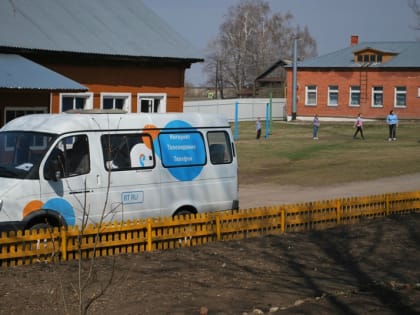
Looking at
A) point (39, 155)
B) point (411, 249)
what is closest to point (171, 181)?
point (39, 155)

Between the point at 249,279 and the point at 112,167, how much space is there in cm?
380

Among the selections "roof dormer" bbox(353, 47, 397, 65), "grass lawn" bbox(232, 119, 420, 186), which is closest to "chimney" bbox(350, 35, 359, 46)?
"roof dormer" bbox(353, 47, 397, 65)

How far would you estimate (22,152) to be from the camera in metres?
12.8

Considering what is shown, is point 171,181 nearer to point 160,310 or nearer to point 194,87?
point 160,310

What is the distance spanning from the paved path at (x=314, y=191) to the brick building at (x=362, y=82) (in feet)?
131

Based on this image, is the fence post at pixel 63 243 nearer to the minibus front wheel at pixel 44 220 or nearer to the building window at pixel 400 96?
the minibus front wheel at pixel 44 220

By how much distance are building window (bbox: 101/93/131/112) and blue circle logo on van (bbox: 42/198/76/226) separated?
43.8 feet

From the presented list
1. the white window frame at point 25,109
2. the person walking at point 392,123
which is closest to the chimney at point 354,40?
the person walking at point 392,123

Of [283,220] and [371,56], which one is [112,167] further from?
[371,56]

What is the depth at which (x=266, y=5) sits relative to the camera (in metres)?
98.2

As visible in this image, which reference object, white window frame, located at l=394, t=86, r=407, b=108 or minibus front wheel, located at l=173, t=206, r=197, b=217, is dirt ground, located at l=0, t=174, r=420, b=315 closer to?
minibus front wheel, located at l=173, t=206, r=197, b=217

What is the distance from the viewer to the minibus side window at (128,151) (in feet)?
43.8

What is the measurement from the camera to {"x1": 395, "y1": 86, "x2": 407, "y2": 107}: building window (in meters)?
64.7

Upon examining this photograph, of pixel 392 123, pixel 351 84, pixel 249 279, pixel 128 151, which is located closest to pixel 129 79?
pixel 128 151
